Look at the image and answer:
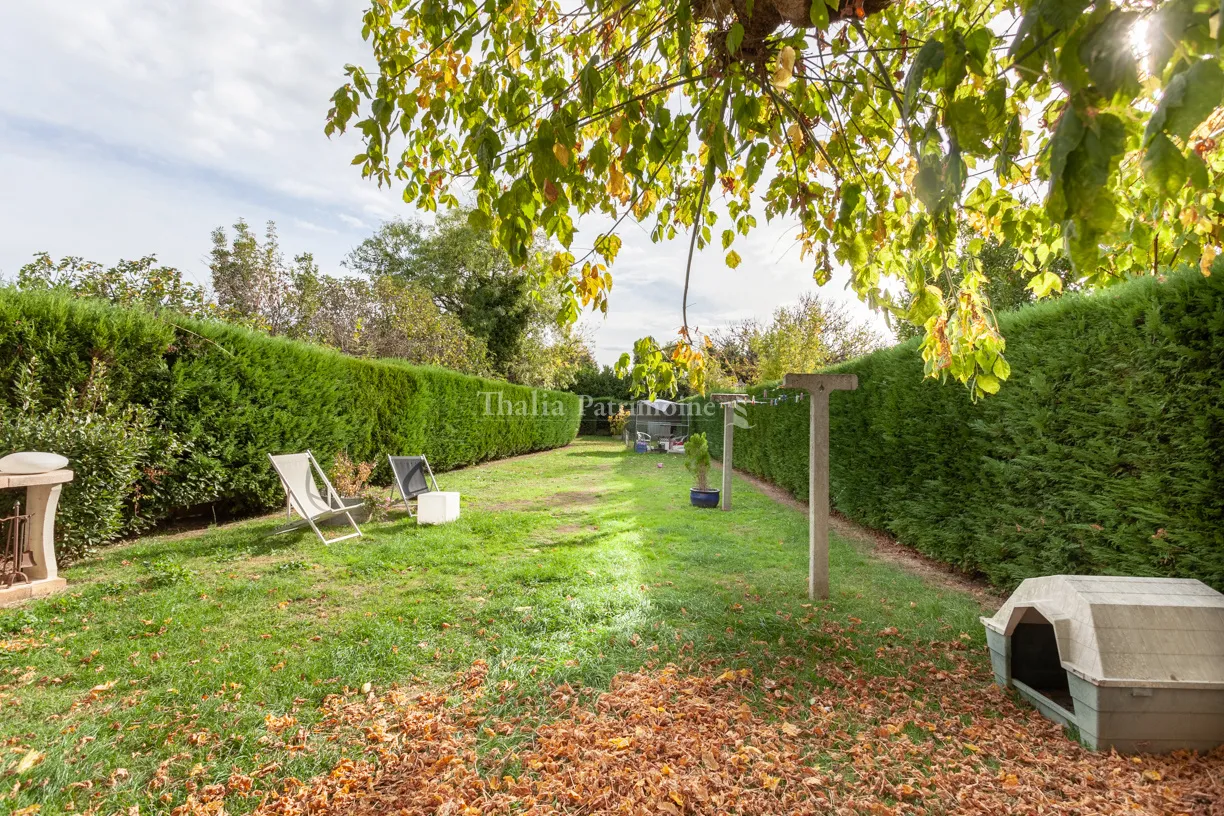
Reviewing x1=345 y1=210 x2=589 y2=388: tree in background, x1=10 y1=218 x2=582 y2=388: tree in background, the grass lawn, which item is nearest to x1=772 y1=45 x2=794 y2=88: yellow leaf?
x1=10 y1=218 x2=582 y2=388: tree in background

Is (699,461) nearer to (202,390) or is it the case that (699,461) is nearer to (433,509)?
(433,509)

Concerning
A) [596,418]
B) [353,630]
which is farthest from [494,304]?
[353,630]

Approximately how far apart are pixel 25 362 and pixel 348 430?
4.27m

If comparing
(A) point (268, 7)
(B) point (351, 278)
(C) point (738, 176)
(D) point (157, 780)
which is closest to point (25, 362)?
(A) point (268, 7)

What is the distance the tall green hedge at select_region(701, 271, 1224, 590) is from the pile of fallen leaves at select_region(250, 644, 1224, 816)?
5.30 ft

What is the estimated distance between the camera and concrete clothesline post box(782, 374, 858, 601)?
4.15 m

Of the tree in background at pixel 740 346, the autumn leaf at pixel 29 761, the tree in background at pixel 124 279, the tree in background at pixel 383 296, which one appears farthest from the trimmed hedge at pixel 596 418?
the autumn leaf at pixel 29 761

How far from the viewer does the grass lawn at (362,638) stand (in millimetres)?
2195

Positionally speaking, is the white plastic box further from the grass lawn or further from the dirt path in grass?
the dirt path in grass

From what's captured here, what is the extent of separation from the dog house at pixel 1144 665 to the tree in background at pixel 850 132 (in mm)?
1091

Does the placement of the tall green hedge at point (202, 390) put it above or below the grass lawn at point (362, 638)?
above

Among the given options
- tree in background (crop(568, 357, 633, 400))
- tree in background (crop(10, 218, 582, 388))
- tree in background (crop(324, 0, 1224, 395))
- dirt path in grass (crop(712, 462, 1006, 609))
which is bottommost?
dirt path in grass (crop(712, 462, 1006, 609))

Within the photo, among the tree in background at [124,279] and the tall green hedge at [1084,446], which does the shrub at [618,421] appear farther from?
the tall green hedge at [1084,446]

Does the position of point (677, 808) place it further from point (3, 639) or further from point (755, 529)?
point (755, 529)
